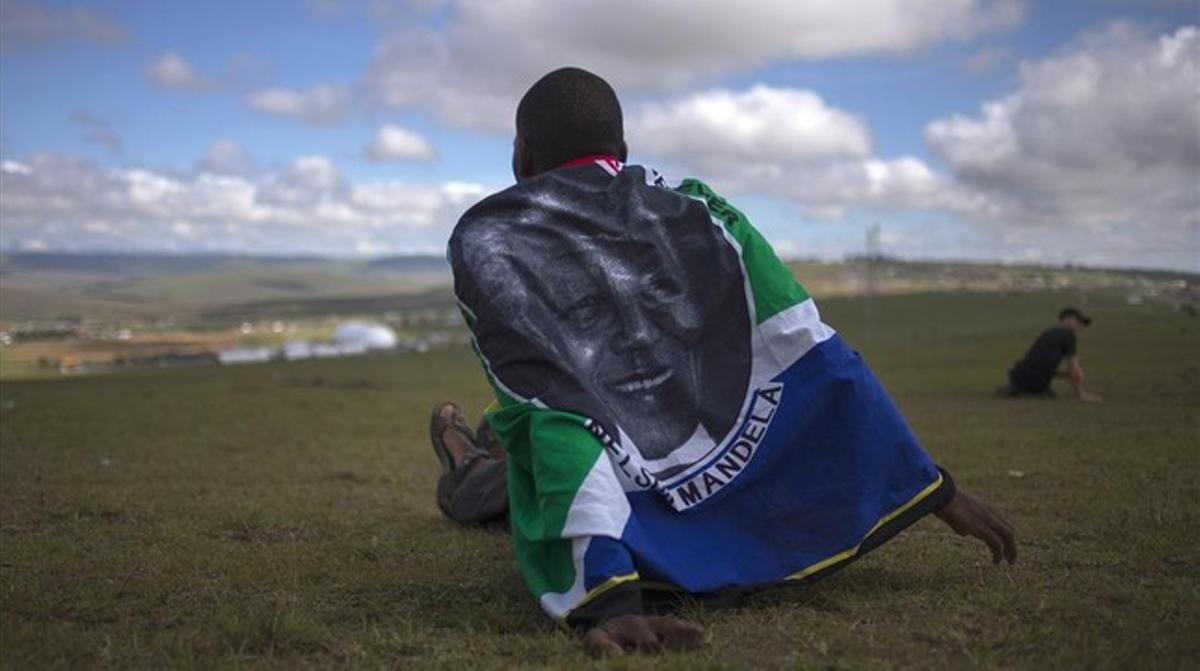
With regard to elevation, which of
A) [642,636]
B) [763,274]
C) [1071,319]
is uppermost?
[763,274]

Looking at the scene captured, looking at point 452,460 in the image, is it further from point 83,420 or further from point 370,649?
point 83,420

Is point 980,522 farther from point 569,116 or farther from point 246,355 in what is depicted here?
point 246,355

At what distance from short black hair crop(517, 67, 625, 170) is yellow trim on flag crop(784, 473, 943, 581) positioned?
5.95 feet

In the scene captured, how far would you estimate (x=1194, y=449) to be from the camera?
32.7 feet

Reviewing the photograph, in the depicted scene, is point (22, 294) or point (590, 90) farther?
point (22, 294)

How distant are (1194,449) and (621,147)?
318 inches

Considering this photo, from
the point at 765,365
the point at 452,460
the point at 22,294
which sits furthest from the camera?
the point at 22,294

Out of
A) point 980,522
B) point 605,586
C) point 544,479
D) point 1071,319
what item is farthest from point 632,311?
point 1071,319

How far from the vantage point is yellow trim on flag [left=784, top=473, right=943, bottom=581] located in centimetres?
397

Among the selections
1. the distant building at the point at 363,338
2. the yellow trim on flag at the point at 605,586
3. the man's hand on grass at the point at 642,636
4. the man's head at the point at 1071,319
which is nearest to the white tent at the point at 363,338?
the distant building at the point at 363,338

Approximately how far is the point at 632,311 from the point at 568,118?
838 millimetres

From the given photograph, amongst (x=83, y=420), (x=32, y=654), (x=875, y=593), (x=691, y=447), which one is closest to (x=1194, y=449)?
(x=875, y=593)

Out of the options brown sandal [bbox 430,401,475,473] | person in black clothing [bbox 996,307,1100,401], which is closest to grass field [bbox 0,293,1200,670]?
brown sandal [bbox 430,401,475,473]

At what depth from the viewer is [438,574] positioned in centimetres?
481
